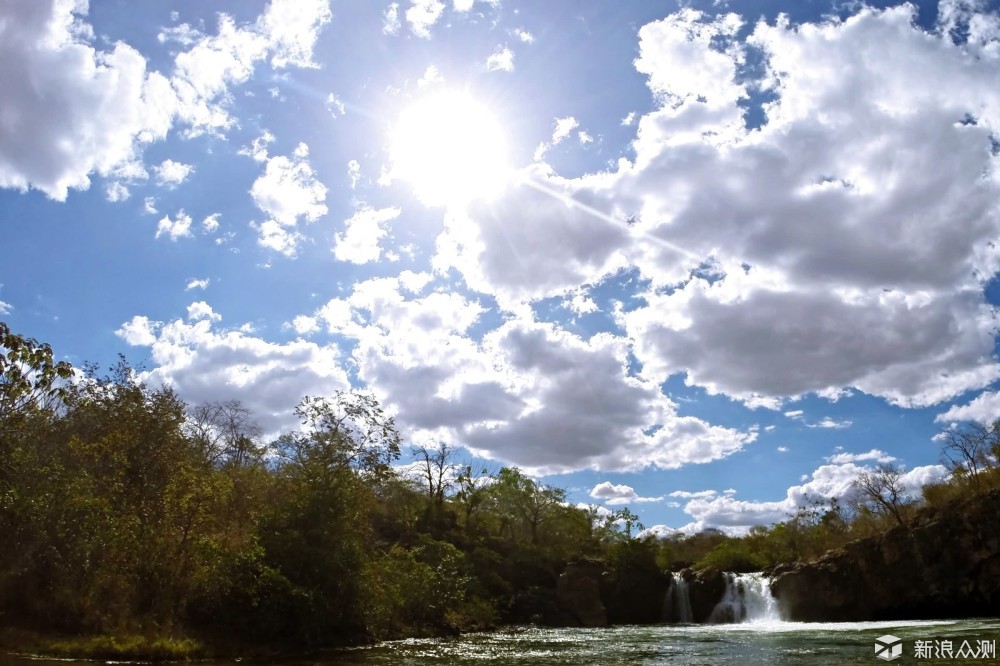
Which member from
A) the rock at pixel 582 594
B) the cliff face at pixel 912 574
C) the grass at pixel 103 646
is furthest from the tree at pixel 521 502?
the grass at pixel 103 646

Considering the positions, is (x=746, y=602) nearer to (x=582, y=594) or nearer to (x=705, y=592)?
(x=705, y=592)

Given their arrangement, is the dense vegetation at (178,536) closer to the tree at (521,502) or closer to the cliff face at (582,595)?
the cliff face at (582,595)

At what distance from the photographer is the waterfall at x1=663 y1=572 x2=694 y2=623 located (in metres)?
54.9

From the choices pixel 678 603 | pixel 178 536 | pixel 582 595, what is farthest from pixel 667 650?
pixel 678 603

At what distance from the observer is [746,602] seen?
49.9 m

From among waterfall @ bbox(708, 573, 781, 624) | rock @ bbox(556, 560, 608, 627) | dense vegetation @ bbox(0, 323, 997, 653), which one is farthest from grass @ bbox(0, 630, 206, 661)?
waterfall @ bbox(708, 573, 781, 624)

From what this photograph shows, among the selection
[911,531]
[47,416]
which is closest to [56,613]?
[47,416]

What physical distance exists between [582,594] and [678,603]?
7803mm

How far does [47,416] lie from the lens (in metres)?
24.3

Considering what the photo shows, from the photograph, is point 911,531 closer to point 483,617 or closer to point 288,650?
point 483,617

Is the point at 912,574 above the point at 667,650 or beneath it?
above

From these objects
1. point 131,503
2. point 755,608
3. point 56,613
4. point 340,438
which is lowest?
point 755,608

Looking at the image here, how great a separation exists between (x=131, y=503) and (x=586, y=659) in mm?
16854

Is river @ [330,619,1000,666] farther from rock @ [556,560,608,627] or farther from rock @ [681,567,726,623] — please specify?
rock @ [556,560,608,627]
